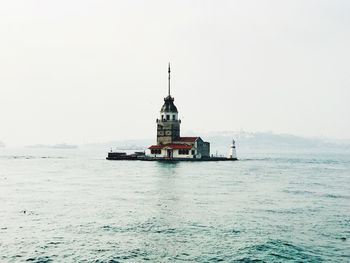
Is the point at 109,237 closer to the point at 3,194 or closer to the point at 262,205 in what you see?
the point at 262,205

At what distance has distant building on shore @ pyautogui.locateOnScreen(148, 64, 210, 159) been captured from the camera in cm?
12088

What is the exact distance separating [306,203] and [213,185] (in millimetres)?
17930

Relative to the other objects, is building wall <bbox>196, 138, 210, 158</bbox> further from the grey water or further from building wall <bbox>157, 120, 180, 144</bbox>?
the grey water

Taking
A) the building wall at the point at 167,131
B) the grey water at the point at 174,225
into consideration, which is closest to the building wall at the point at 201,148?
the building wall at the point at 167,131

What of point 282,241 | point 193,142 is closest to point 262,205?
point 282,241

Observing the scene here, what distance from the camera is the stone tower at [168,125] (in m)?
123

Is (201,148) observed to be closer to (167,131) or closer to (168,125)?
(167,131)

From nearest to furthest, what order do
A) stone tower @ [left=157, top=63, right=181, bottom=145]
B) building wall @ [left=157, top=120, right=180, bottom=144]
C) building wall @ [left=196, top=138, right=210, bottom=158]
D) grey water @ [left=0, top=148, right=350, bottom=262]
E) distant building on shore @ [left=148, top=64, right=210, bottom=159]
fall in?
grey water @ [left=0, top=148, right=350, bottom=262], distant building on shore @ [left=148, top=64, right=210, bottom=159], building wall @ [left=157, top=120, right=180, bottom=144], stone tower @ [left=157, top=63, right=181, bottom=145], building wall @ [left=196, top=138, right=210, bottom=158]

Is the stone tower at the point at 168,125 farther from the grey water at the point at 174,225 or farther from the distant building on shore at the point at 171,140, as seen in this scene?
the grey water at the point at 174,225

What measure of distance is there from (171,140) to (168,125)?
13.0 feet

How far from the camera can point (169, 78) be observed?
135875 mm

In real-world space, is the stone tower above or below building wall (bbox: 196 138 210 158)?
above

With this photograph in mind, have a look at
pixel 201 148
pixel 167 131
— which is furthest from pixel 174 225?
pixel 201 148

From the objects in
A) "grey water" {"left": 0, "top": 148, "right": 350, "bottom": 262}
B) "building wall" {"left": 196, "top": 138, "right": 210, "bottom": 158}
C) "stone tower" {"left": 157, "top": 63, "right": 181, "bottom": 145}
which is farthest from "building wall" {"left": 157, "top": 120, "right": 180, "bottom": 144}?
"grey water" {"left": 0, "top": 148, "right": 350, "bottom": 262}
